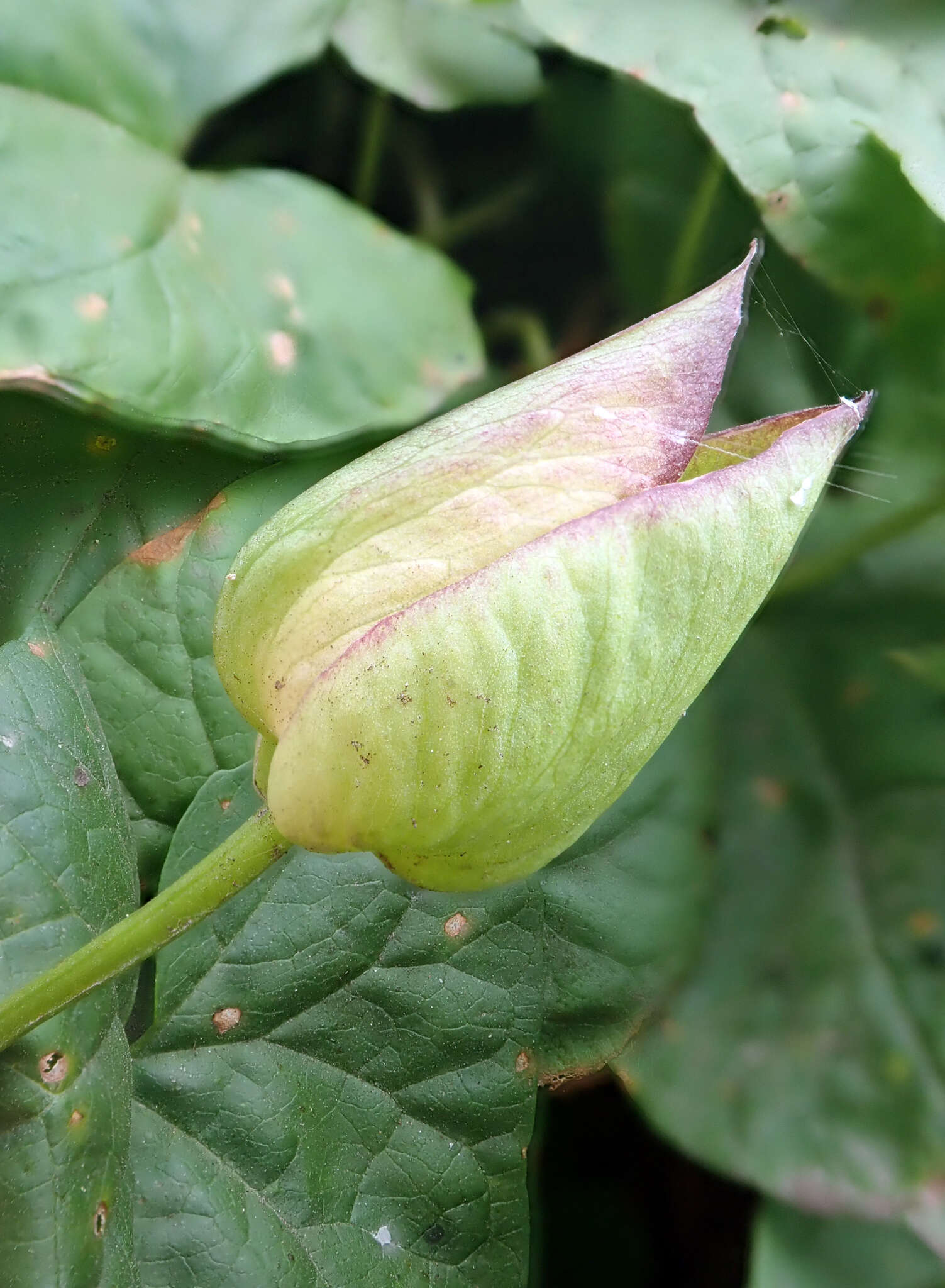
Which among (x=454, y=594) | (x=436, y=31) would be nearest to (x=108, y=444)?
(x=454, y=594)

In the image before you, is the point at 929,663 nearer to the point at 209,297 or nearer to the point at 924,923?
the point at 924,923

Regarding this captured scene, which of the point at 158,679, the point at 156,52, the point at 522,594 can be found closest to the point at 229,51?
the point at 156,52

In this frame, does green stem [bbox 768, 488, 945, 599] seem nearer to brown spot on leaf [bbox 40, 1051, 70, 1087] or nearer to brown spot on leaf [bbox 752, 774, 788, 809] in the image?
brown spot on leaf [bbox 752, 774, 788, 809]

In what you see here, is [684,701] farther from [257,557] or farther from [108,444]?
[108,444]

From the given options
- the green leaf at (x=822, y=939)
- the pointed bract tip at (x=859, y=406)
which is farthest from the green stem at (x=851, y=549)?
the pointed bract tip at (x=859, y=406)

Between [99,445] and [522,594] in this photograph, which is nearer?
[522,594]

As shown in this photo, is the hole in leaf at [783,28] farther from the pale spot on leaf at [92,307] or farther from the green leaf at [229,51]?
the pale spot on leaf at [92,307]
